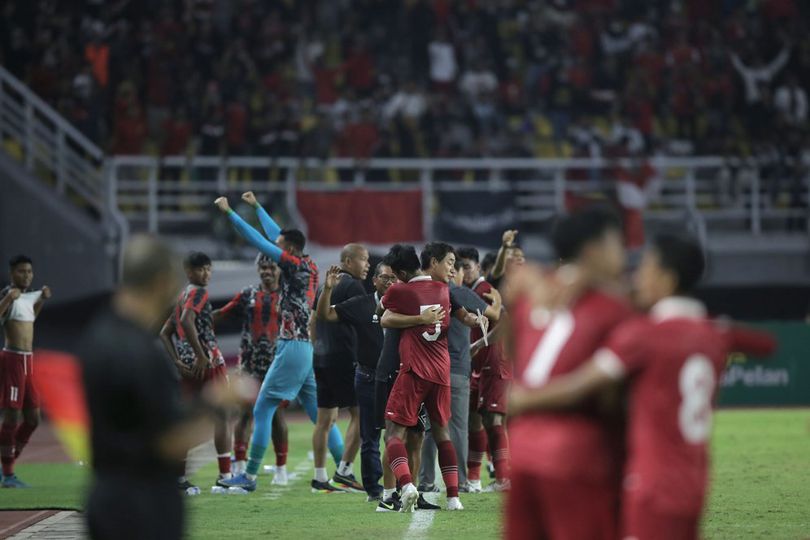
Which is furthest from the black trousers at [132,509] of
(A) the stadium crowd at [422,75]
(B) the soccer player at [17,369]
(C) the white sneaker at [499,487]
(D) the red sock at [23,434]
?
(A) the stadium crowd at [422,75]

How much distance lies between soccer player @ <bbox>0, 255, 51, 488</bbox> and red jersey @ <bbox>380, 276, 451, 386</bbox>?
4.47 metres

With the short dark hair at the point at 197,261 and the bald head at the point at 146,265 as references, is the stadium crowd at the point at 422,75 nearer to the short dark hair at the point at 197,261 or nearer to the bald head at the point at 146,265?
the short dark hair at the point at 197,261

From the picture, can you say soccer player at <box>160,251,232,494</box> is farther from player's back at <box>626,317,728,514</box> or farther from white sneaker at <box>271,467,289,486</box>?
player's back at <box>626,317,728,514</box>

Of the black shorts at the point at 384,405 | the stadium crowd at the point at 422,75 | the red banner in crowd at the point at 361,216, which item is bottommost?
the black shorts at the point at 384,405

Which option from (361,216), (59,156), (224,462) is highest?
(59,156)

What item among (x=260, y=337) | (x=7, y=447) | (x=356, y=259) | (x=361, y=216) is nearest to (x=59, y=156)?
(x=361, y=216)

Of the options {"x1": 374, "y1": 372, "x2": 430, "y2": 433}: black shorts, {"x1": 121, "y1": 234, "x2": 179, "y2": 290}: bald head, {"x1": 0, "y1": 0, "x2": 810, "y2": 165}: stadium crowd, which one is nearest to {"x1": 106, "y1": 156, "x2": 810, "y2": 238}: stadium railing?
{"x1": 0, "y1": 0, "x2": 810, "y2": 165}: stadium crowd

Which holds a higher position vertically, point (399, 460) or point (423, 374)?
point (423, 374)

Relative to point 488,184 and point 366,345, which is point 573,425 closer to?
point 366,345

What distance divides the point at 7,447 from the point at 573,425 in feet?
34.6

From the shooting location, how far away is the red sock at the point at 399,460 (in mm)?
12125

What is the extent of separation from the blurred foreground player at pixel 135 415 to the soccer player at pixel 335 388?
26.5ft

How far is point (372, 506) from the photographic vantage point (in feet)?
43.1

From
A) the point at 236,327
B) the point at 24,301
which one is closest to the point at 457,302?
the point at 24,301
